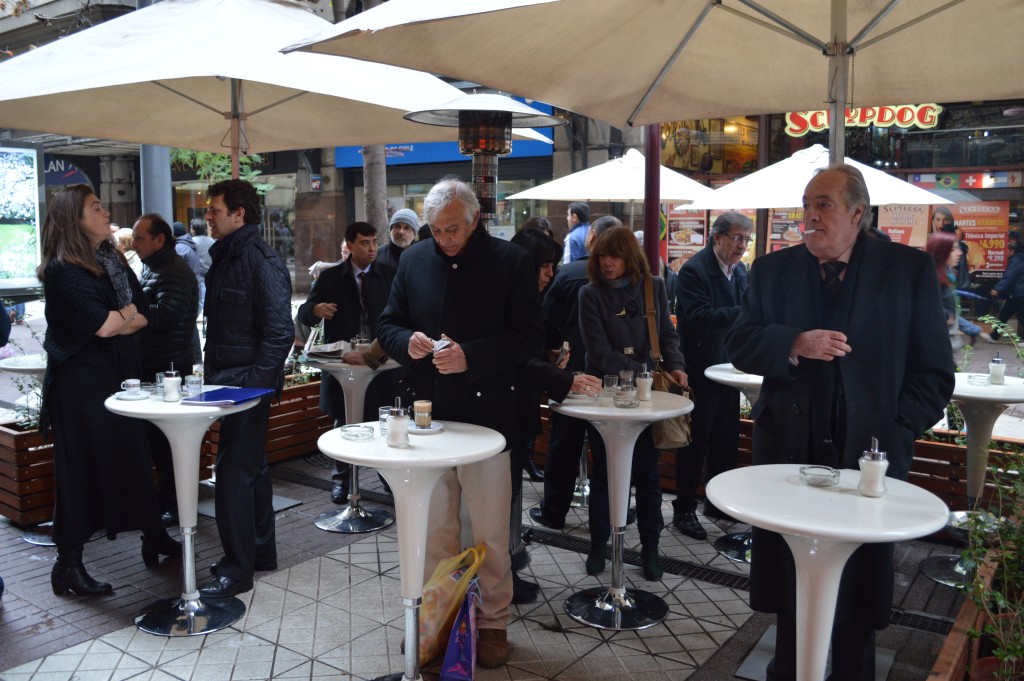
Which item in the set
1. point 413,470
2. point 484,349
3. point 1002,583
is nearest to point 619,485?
point 484,349

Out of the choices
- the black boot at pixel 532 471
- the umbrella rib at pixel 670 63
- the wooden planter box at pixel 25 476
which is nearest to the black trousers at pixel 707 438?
the black boot at pixel 532 471

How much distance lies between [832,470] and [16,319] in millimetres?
10393

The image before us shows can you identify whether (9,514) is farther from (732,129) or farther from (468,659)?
(732,129)

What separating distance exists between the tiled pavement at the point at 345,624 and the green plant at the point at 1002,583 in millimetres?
679

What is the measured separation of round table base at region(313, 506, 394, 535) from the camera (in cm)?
544

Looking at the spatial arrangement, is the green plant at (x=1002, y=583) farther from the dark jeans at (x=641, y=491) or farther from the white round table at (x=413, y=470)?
the white round table at (x=413, y=470)

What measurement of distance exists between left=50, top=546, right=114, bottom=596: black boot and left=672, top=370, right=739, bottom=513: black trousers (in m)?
3.33

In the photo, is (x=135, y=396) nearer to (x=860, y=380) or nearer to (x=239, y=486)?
(x=239, y=486)

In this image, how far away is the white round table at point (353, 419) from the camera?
550 cm

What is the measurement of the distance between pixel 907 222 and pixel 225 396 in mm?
10332

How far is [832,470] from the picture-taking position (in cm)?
269

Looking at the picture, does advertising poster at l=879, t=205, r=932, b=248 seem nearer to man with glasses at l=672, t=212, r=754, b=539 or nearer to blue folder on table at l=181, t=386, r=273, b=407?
man with glasses at l=672, t=212, r=754, b=539

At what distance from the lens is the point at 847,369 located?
295 centimetres

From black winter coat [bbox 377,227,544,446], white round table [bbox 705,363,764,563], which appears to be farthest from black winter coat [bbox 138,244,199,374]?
white round table [bbox 705,363,764,563]
